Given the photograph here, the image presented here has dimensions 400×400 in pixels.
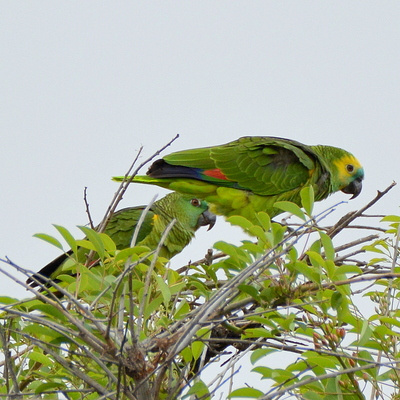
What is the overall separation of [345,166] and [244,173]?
3.89ft

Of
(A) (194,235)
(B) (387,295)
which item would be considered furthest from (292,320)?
(A) (194,235)

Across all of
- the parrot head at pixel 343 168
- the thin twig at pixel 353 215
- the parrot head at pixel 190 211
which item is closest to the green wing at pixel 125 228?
the parrot head at pixel 190 211

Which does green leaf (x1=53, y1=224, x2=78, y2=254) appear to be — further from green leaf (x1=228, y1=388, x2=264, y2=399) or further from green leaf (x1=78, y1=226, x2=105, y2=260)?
green leaf (x1=228, y1=388, x2=264, y2=399)

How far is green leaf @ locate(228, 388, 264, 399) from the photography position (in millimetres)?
1546

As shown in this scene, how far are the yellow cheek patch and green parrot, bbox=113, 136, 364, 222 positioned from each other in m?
0.51

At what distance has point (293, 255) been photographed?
166cm

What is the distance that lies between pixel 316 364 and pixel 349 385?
16 centimetres

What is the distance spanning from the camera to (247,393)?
1.55 m

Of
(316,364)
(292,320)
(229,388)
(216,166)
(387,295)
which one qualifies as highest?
(216,166)

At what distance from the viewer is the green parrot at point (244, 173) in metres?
4.62

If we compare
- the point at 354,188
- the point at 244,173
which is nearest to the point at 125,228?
the point at 244,173

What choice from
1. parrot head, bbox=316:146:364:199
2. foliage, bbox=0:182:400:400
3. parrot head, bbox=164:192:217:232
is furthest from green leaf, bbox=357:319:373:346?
parrot head, bbox=164:192:217:232

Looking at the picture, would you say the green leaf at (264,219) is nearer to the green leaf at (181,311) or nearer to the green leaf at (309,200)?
the green leaf at (309,200)

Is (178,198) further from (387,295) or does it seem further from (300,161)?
(387,295)
